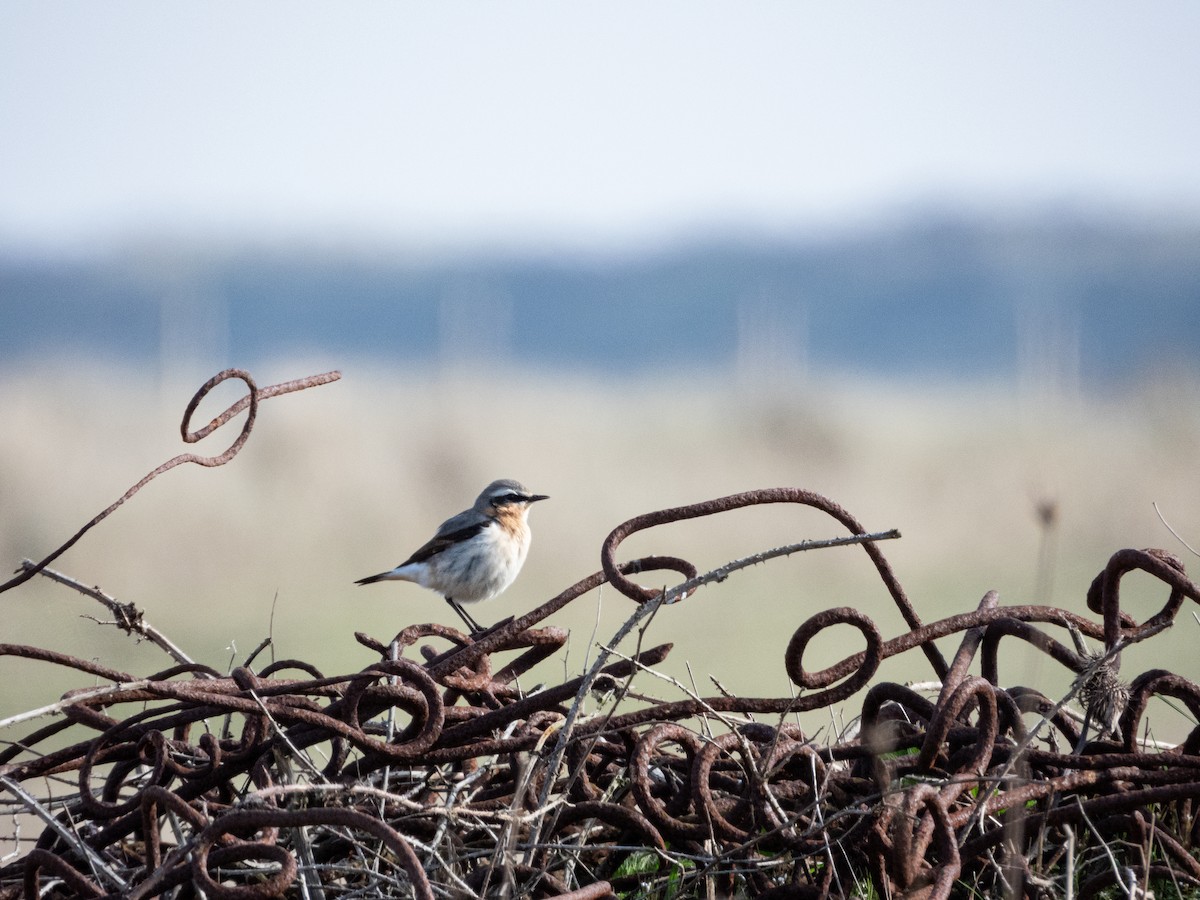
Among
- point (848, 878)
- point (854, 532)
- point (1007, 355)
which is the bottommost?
point (1007, 355)

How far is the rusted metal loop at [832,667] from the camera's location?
6.13 feet

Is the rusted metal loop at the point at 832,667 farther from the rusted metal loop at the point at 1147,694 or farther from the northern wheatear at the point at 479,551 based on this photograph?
the northern wheatear at the point at 479,551

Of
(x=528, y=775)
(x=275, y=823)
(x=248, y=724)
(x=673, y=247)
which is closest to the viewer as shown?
(x=275, y=823)

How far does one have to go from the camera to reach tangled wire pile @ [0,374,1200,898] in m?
1.73

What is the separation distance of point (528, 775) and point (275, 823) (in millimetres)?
370

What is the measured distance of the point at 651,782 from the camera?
204 centimetres

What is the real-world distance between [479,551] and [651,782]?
18.4 feet

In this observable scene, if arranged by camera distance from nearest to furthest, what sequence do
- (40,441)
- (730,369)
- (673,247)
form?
(40,441) → (730,369) → (673,247)

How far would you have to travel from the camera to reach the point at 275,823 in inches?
59.7

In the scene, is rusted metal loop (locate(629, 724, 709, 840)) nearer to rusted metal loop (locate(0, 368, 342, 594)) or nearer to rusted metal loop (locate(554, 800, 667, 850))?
rusted metal loop (locate(554, 800, 667, 850))

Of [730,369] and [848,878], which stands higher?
[848,878]

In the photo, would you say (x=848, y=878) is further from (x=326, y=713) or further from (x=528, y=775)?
(x=326, y=713)

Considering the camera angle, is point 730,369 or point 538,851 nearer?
point 538,851

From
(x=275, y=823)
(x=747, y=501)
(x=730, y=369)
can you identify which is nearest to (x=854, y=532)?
(x=747, y=501)
